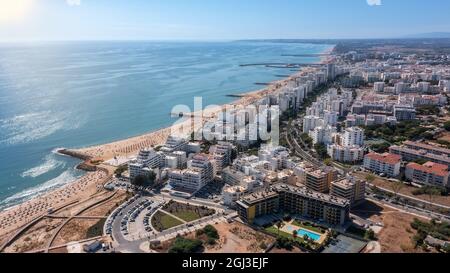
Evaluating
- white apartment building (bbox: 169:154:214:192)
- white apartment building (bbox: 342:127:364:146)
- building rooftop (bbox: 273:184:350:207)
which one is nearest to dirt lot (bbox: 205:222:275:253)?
building rooftop (bbox: 273:184:350:207)

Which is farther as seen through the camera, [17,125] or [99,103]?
[99,103]

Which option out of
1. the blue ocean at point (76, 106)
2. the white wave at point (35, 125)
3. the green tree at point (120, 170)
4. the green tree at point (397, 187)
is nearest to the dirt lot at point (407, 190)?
the green tree at point (397, 187)

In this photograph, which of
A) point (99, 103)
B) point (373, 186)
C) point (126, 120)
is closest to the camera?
point (373, 186)

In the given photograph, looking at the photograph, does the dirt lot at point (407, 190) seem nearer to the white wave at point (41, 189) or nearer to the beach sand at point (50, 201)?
the beach sand at point (50, 201)

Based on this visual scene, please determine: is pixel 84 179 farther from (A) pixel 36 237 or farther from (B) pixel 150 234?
(B) pixel 150 234

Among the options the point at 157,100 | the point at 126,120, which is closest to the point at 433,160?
the point at 126,120

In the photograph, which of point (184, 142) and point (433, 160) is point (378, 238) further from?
point (184, 142)

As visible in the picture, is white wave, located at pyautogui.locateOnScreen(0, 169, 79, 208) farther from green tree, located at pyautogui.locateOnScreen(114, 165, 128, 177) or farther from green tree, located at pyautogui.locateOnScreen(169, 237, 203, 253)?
green tree, located at pyautogui.locateOnScreen(169, 237, 203, 253)
